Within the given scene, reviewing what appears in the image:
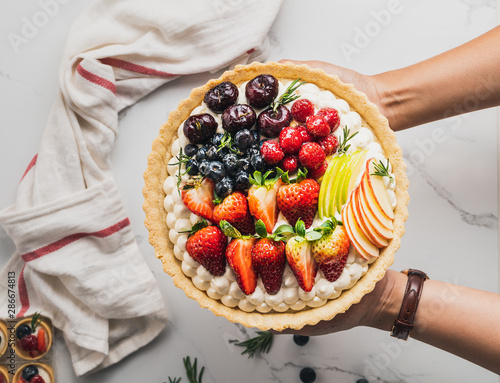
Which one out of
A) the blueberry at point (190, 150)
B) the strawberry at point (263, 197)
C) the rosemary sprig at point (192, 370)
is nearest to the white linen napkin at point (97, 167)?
the rosemary sprig at point (192, 370)

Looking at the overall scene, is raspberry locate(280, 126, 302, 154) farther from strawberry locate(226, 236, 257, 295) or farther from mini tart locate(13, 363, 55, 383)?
mini tart locate(13, 363, 55, 383)

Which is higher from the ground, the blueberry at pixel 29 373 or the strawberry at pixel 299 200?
the strawberry at pixel 299 200

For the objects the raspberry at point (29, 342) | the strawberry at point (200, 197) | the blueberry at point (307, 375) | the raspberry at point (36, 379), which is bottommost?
the raspberry at point (36, 379)

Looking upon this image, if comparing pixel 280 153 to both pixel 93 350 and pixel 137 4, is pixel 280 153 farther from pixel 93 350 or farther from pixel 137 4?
pixel 93 350

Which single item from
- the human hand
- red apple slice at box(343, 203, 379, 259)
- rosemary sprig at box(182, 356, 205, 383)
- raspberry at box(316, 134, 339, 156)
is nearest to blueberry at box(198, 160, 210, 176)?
raspberry at box(316, 134, 339, 156)

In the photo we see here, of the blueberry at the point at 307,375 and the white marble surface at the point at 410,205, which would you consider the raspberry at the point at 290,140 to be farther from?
the blueberry at the point at 307,375
